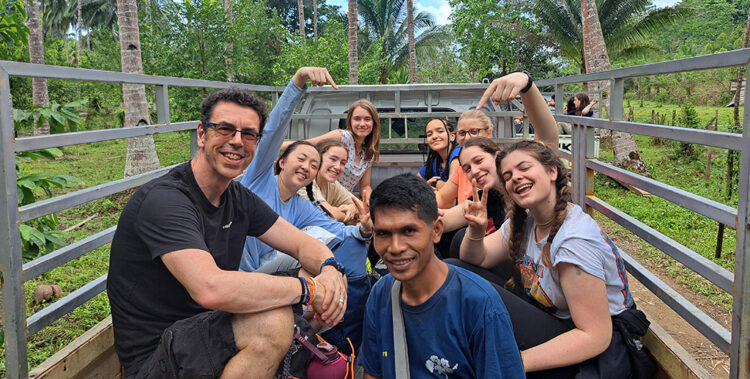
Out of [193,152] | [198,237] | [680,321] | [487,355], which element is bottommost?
[680,321]

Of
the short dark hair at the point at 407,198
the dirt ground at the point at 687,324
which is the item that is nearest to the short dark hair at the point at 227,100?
the short dark hair at the point at 407,198

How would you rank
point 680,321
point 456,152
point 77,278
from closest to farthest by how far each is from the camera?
point 456,152, point 680,321, point 77,278

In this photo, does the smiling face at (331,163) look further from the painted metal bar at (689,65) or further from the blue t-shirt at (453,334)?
the blue t-shirt at (453,334)

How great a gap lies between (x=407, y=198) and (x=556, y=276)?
723 millimetres

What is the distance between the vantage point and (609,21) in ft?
56.2

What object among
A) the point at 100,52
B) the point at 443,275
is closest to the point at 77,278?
the point at 443,275

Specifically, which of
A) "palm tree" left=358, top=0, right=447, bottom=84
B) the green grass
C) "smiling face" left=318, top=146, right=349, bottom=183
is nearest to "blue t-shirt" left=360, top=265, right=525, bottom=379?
"smiling face" left=318, top=146, right=349, bottom=183

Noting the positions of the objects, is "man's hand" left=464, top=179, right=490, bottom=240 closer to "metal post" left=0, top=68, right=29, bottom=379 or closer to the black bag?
the black bag

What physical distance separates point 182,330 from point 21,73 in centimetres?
108

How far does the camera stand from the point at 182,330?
2.13 meters

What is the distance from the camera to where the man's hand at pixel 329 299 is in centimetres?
232

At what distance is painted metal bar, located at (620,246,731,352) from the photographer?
6.66 ft

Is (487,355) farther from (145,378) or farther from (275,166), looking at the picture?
(275,166)

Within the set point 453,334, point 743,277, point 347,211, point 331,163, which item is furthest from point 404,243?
point 331,163
